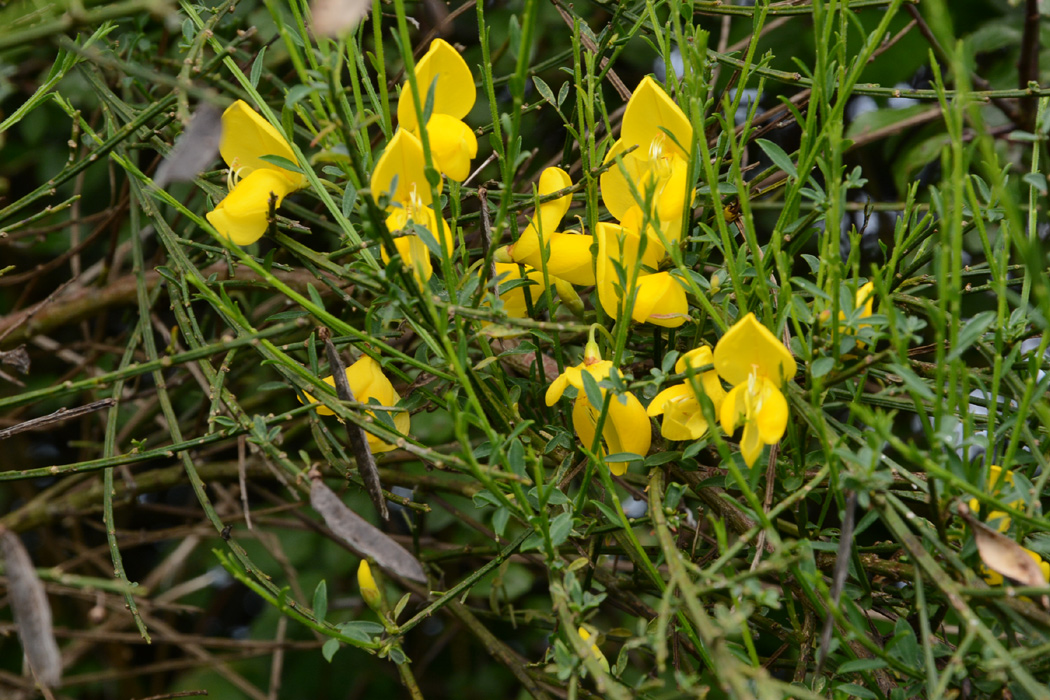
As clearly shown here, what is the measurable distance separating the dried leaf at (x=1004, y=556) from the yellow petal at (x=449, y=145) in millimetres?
341

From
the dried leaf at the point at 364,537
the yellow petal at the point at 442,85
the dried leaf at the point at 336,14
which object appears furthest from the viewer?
the yellow petal at the point at 442,85

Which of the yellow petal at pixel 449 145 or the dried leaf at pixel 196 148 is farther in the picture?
the yellow petal at pixel 449 145

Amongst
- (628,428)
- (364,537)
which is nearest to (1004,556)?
(628,428)

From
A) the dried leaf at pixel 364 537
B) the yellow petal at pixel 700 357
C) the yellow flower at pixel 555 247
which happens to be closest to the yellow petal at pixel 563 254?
the yellow flower at pixel 555 247

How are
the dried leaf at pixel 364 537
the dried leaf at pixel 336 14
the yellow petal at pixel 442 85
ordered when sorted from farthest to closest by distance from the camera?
the yellow petal at pixel 442 85 < the dried leaf at pixel 364 537 < the dried leaf at pixel 336 14

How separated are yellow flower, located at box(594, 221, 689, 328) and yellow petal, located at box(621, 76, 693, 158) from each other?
0.07 meters

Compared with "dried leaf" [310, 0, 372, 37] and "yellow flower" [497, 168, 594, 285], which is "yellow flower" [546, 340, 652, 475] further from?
"dried leaf" [310, 0, 372, 37]

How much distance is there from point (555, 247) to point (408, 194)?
0.11 meters

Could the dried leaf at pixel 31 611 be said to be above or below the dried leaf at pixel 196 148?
below

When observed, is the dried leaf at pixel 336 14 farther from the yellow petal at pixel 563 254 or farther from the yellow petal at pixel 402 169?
the yellow petal at pixel 563 254

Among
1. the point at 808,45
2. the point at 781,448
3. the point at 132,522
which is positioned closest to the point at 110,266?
the point at 132,522

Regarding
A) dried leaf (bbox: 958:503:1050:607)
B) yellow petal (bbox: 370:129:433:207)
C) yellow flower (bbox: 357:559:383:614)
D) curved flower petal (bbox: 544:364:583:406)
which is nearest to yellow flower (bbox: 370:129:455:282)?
yellow petal (bbox: 370:129:433:207)

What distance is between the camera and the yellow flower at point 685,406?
510mm

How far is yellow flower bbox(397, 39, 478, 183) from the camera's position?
1.70 ft
